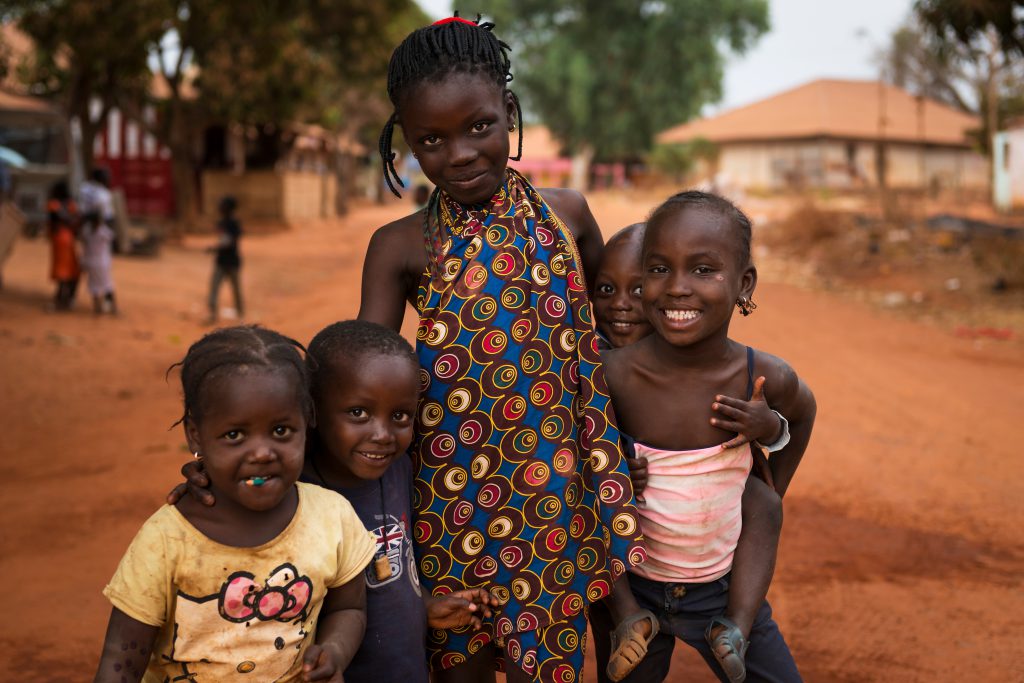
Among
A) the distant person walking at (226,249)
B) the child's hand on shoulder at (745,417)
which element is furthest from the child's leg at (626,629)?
the distant person walking at (226,249)

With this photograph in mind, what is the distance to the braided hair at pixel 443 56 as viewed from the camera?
2.18 m

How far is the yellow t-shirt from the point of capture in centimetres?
188

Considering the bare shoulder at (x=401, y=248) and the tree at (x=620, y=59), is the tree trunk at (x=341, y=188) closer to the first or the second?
the tree at (x=620, y=59)

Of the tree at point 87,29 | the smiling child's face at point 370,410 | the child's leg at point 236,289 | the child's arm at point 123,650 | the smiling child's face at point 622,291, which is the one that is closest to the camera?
the child's arm at point 123,650

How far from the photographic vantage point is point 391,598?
2176mm

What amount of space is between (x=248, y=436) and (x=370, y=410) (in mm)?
276

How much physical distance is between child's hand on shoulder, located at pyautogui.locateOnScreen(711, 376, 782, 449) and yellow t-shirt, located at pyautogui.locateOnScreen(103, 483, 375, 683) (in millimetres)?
905

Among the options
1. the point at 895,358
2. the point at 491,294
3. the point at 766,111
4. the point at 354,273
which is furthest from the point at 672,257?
the point at 766,111

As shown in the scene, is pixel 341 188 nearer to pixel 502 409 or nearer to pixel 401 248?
pixel 401 248

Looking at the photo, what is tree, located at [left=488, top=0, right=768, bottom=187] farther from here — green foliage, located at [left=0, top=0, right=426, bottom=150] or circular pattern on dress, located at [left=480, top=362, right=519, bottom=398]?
circular pattern on dress, located at [left=480, top=362, right=519, bottom=398]

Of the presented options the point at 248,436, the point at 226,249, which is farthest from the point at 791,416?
the point at 226,249

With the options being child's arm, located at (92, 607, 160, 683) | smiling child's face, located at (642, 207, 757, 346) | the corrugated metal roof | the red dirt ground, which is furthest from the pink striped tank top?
the corrugated metal roof

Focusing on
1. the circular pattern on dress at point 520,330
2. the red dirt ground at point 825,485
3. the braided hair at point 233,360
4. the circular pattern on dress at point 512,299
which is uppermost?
the circular pattern on dress at point 512,299

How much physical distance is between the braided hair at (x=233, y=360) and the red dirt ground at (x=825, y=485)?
1988mm
